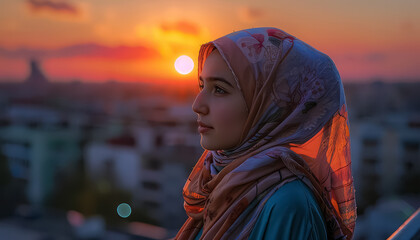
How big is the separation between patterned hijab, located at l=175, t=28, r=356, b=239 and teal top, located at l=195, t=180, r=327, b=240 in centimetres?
2

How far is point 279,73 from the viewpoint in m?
0.62

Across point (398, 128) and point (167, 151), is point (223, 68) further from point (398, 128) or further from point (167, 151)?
point (398, 128)

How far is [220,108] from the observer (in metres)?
0.63

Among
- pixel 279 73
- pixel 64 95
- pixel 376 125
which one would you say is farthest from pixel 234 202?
pixel 64 95

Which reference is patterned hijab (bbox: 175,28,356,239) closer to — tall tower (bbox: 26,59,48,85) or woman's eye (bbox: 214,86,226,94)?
woman's eye (bbox: 214,86,226,94)

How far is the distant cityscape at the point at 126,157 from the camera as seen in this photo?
1639 centimetres

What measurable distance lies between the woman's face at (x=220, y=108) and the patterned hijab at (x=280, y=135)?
13mm

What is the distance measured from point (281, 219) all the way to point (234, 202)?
8 cm

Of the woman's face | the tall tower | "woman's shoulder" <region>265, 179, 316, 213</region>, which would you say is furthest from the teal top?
the tall tower

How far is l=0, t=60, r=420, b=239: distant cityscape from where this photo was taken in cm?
1639

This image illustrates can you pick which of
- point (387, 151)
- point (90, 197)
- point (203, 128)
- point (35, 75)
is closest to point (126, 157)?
point (90, 197)

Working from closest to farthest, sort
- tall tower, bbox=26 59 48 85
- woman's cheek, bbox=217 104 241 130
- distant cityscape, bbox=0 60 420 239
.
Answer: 1. woman's cheek, bbox=217 104 241 130
2. distant cityscape, bbox=0 60 420 239
3. tall tower, bbox=26 59 48 85

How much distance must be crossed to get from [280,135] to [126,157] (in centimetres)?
1833

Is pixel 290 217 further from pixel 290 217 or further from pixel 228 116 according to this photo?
pixel 228 116
